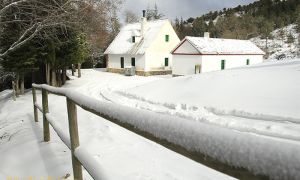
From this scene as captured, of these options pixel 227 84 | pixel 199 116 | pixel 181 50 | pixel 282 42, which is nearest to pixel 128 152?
pixel 199 116

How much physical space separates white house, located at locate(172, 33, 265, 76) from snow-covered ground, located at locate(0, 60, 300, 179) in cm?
1236

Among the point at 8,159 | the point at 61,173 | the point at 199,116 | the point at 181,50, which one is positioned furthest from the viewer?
the point at 181,50

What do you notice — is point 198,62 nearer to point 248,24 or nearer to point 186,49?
point 186,49

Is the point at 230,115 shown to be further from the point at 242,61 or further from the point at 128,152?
the point at 242,61

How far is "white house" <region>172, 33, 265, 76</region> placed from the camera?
108 ft

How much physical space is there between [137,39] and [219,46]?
10.9 meters

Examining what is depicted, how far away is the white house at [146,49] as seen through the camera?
37537 mm

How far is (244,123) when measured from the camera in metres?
10.4

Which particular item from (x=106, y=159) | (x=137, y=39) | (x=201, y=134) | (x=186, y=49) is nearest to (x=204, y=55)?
(x=186, y=49)

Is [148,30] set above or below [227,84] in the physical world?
above

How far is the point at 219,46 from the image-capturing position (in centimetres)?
3575

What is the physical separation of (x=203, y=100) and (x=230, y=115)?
3.01 metres

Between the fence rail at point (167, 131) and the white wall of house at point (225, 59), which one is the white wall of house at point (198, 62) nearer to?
the white wall of house at point (225, 59)

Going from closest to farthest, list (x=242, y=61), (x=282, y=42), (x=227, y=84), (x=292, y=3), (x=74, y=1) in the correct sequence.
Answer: (x=74, y=1) → (x=227, y=84) → (x=242, y=61) → (x=282, y=42) → (x=292, y=3)
